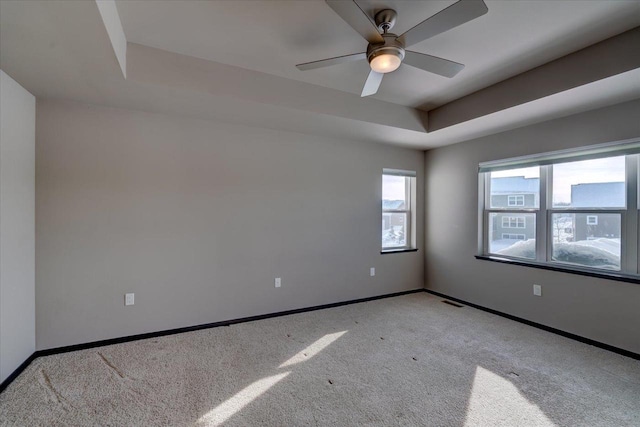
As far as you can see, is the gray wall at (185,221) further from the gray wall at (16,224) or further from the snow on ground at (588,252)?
the snow on ground at (588,252)

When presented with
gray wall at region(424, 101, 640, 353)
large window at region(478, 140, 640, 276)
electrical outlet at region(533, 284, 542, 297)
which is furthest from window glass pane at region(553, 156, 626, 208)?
electrical outlet at region(533, 284, 542, 297)

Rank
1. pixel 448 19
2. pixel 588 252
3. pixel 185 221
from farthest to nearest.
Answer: pixel 185 221
pixel 588 252
pixel 448 19

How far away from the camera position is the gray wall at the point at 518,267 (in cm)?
274

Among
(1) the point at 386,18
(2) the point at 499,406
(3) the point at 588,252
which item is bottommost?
(2) the point at 499,406

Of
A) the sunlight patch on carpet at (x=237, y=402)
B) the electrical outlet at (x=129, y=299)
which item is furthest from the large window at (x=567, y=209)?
the electrical outlet at (x=129, y=299)

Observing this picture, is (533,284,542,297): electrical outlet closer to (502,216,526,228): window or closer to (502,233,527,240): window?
(502,233,527,240): window

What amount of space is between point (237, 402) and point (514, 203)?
3.73m

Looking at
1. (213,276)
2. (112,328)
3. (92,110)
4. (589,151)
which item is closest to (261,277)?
(213,276)

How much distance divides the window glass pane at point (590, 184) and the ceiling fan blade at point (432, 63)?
6.85 feet

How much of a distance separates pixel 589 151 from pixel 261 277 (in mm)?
3748

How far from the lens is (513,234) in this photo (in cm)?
373

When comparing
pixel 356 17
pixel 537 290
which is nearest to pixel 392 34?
pixel 356 17

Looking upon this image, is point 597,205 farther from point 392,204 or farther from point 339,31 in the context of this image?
point 339,31

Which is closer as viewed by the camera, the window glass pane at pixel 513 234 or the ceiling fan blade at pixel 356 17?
the ceiling fan blade at pixel 356 17
